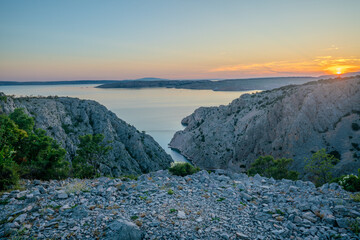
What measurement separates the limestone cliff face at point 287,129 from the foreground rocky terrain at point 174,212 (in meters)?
44.3

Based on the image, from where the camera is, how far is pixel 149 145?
64938 mm

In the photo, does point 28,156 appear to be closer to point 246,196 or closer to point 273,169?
point 246,196

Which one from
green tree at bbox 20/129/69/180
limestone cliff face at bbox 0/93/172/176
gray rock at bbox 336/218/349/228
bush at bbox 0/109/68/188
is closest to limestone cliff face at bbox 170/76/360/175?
limestone cliff face at bbox 0/93/172/176

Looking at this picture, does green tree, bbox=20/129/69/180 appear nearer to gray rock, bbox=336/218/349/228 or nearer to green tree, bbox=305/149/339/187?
gray rock, bbox=336/218/349/228

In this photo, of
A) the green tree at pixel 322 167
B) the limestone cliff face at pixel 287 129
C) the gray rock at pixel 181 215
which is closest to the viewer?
the gray rock at pixel 181 215

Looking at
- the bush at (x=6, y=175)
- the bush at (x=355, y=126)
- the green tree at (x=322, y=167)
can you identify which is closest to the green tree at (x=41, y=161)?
the bush at (x=6, y=175)

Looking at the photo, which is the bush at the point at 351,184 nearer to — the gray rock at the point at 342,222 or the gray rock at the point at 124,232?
the gray rock at the point at 342,222

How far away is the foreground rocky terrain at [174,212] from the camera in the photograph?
7.86 m

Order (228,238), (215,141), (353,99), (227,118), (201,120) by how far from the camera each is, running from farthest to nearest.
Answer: (201,120)
(227,118)
(215,141)
(353,99)
(228,238)

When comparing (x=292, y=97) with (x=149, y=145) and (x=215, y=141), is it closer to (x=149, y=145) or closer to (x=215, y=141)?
(x=215, y=141)

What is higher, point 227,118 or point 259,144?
point 227,118

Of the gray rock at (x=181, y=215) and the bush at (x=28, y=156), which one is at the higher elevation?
the bush at (x=28, y=156)

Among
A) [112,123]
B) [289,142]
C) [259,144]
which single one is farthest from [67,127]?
[289,142]

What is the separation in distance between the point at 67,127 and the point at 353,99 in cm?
7259
